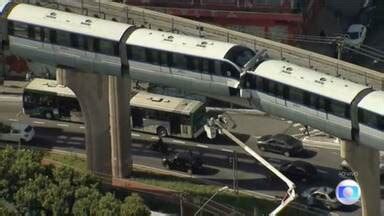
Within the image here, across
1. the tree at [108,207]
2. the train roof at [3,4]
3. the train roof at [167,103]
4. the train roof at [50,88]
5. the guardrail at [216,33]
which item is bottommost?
the train roof at [50,88]

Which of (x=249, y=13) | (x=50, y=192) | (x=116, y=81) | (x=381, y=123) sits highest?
(x=381, y=123)

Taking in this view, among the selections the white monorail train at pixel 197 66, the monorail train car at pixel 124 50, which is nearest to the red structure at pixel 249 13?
the monorail train car at pixel 124 50

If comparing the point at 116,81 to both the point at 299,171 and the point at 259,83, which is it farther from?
the point at 299,171

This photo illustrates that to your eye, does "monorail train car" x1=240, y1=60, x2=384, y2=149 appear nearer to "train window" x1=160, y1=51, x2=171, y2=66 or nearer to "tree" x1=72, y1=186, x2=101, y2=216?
"train window" x1=160, y1=51, x2=171, y2=66

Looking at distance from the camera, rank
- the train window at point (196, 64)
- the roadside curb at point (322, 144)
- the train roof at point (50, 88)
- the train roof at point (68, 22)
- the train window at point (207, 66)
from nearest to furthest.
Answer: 1. the train window at point (207, 66)
2. the train window at point (196, 64)
3. the train roof at point (68, 22)
4. the roadside curb at point (322, 144)
5. the train roof at point (50, 88)

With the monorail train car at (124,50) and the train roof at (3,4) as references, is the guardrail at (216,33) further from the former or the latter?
the monorail train car at (124,50)

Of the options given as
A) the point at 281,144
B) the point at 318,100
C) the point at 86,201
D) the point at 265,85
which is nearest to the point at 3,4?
the point at 86,201

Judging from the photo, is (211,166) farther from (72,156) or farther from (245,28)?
(245,28)
